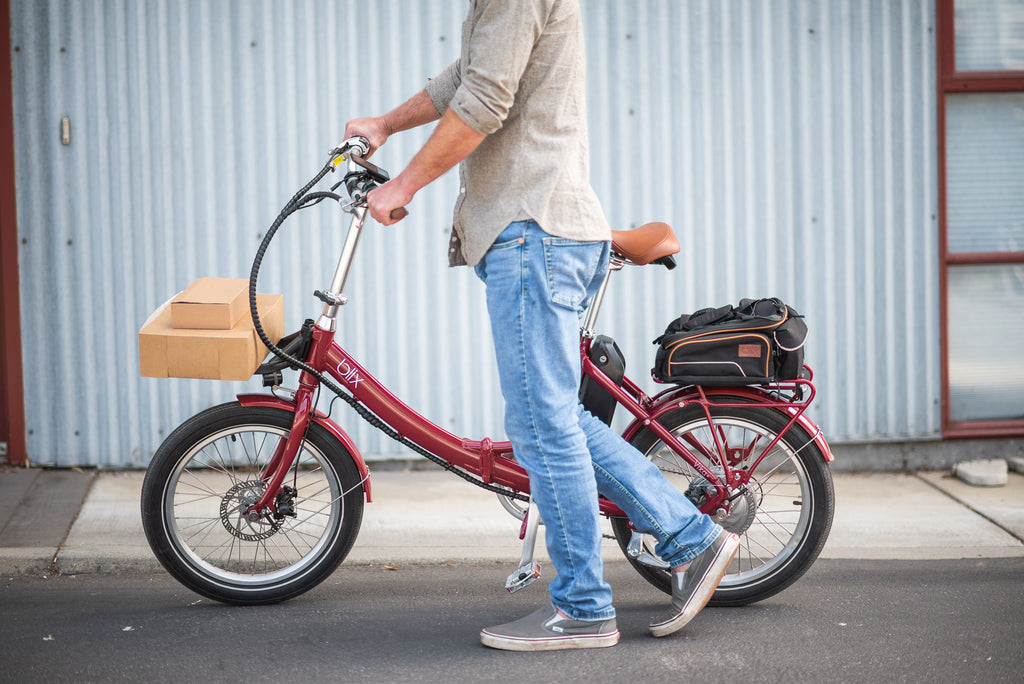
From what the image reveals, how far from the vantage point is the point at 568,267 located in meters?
3.13

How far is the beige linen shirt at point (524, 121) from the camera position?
296 cm

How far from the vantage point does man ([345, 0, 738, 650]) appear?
9.90 ft

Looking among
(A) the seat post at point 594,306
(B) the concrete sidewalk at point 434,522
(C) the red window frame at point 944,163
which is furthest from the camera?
(C) the red window frame at point 944,163

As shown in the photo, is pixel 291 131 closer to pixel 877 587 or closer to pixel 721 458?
pixel 721 458

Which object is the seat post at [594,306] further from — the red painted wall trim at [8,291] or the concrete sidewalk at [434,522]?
the red painted wall trim at [8,291]

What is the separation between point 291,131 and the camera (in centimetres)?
537

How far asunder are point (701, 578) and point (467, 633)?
0.78 m

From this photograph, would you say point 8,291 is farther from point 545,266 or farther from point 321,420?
point 545,266

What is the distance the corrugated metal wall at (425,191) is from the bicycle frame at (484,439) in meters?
1.90

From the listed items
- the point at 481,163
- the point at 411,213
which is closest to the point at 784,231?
the point at 411,213

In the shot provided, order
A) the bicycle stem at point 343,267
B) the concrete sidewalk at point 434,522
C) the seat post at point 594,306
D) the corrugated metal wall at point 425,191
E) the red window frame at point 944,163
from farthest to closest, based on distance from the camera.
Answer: the red window frame at point 944,163, the corrugated metal wall at point 425,191, the concrete sidewalk at point 434,522, the seat post at point 594,306, the bicycle stem at point 343,267

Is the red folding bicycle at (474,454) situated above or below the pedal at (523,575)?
above

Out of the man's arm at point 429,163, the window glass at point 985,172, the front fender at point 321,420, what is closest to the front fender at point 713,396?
the front fender at point 321,420

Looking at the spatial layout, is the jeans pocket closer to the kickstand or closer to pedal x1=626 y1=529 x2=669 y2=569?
the kickstand
